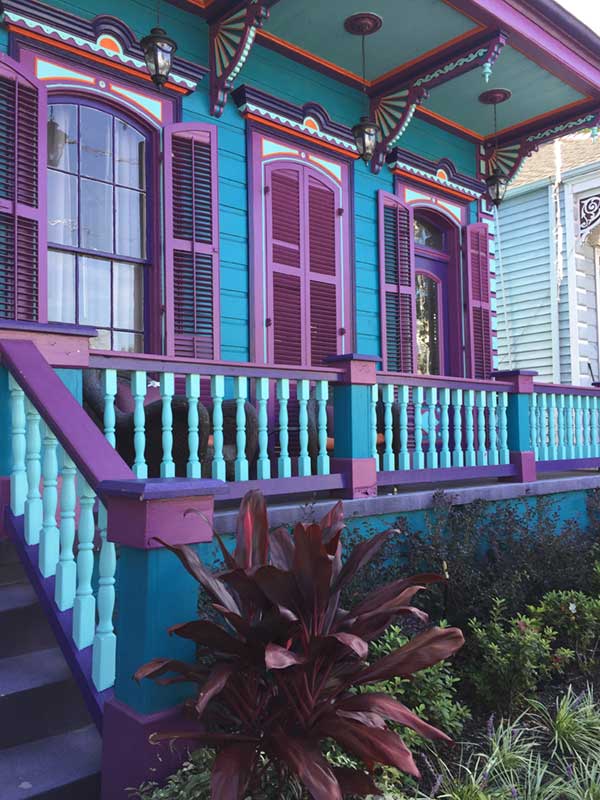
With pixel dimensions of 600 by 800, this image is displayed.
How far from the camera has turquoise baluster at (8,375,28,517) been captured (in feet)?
11.0

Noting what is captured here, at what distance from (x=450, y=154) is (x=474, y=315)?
1.79 m

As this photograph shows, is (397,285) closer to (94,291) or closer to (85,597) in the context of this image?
(94,291)

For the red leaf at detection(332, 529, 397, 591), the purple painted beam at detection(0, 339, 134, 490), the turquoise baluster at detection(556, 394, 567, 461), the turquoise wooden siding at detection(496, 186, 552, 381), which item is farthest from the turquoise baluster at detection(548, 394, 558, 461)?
the purple painted beam at detection(0, 339, 134, 490)

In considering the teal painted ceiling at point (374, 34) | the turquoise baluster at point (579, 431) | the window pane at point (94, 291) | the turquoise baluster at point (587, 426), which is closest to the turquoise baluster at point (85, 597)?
the window pane at point (94, 291)

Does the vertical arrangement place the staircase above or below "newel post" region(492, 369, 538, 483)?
below

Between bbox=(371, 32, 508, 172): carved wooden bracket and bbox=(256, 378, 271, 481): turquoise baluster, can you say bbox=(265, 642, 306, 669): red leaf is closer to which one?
bbox=(256, 378, 271, 481): turquoise baluster

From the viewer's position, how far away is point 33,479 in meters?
3.25

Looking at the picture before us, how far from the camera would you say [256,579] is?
236cm

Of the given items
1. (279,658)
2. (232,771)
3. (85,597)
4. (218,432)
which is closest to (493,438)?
(218,432)

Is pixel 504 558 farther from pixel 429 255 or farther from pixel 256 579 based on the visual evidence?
pixel 429 255

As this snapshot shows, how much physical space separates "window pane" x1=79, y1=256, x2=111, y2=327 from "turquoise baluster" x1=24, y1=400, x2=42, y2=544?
7.08 ft

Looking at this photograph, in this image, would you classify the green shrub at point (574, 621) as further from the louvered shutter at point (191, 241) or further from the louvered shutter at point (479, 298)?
the louvered shutter at point (479, 298)

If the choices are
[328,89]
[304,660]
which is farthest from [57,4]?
[304,660]

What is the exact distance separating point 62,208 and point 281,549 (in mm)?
3594
